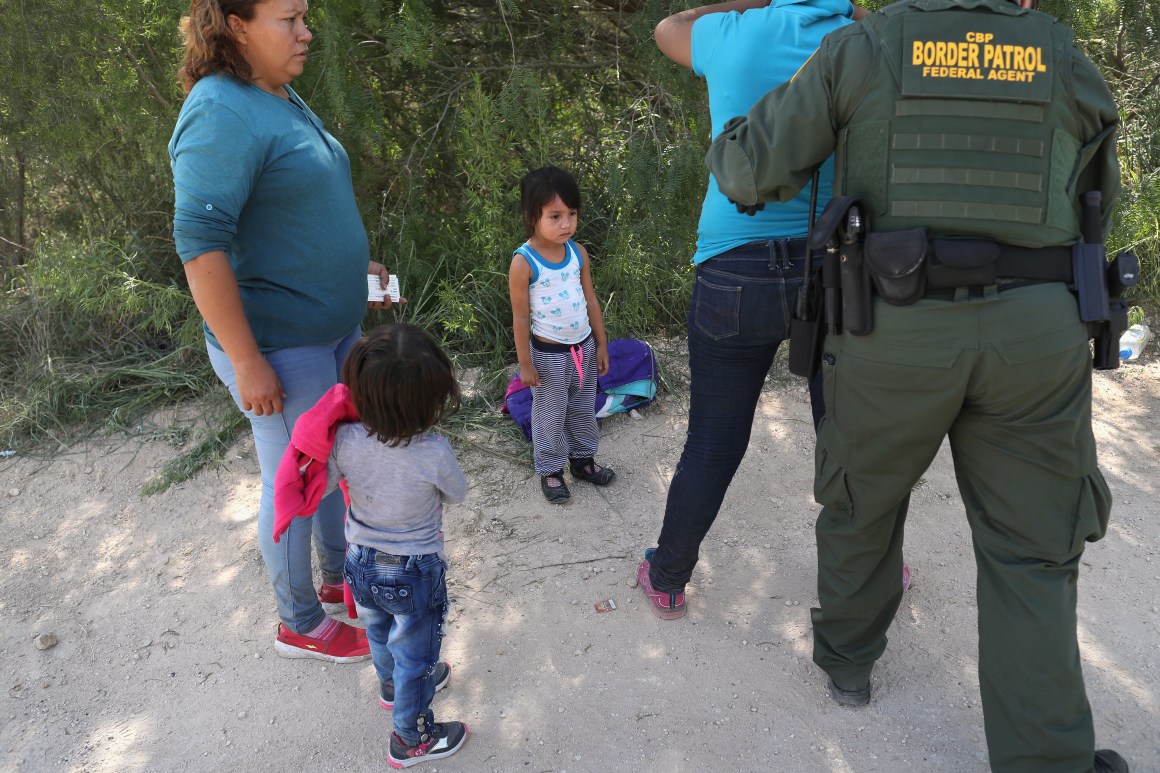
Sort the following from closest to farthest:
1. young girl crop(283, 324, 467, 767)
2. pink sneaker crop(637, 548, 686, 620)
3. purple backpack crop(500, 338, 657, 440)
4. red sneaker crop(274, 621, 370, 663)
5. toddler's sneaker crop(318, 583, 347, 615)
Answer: young girl crop(283, 324, 467, 767) → red sneaker crop(274, 621, 370, 663) → pink sneaker crop(637, 548, 686, 620) → toddler's sneaker crop(318, 583, 347, 615) → purple backpack crop(500, 338, 657, 440)

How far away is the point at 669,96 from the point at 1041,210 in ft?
8.79

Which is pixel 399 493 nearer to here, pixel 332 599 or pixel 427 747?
pixel 427 747

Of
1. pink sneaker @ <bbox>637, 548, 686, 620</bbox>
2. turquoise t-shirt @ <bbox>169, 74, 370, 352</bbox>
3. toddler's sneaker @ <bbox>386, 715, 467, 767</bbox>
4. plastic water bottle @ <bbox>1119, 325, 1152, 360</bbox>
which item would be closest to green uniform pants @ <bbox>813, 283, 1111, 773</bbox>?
pink sneaker @ <bbox>637, 548, 686, 620</bbox>

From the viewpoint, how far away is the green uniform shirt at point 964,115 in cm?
183

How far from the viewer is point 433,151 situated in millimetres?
4723

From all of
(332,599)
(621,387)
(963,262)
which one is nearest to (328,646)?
(332,599)

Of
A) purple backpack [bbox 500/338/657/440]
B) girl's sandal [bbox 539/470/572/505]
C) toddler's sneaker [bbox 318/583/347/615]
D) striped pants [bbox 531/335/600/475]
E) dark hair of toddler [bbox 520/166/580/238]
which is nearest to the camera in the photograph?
toddler's sneaker [bbox 318/583/347/615]

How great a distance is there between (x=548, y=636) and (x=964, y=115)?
1.96 m

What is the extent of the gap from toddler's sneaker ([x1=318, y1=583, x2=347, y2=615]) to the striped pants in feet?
3.16

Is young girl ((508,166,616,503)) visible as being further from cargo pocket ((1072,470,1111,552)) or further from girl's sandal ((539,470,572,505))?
cargo pocket ((1072,470,1111,552))

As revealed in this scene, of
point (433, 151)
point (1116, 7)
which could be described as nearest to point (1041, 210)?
point (1116, 7)

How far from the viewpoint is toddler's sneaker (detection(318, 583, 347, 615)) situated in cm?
307

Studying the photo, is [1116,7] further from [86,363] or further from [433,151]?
[86,363]

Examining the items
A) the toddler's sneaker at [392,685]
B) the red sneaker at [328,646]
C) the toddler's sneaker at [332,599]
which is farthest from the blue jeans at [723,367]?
the toddler's sneaker at [332,599]
